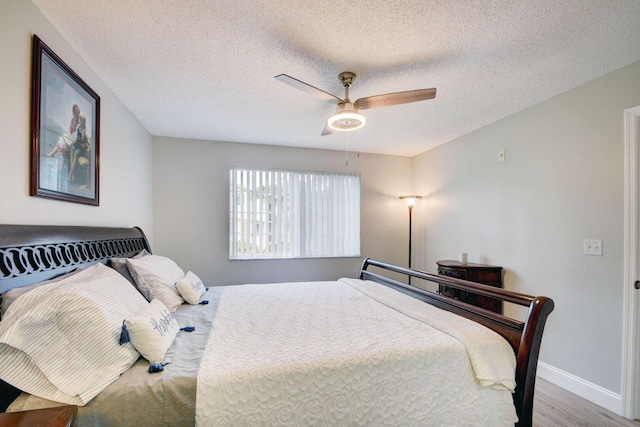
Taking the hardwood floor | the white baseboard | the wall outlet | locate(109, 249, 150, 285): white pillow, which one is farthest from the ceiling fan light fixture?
the white baseboard

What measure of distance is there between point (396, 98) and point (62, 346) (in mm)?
2249

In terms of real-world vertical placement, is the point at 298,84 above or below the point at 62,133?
above

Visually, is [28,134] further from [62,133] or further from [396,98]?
[396,98]

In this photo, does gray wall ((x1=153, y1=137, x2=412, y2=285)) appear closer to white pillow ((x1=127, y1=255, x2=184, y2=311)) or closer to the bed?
white pillow ((x1=127, y1=255, x2=184, y2=311))

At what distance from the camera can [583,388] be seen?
2.28m

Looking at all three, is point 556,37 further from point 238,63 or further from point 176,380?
point 176,380

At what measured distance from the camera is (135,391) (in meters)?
1.09

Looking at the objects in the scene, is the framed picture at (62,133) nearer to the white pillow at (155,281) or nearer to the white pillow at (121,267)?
the white pillow at (121,267)

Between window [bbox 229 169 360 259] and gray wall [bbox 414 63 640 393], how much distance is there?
65.3 inches

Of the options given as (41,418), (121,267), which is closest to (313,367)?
(41,418)

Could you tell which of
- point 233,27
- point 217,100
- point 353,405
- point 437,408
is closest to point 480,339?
point 437,408

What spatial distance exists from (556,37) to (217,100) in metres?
2.55

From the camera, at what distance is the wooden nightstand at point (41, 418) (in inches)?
34.7

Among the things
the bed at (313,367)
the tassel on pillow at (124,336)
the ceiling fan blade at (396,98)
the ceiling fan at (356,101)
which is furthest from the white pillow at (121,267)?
the ceiling fan blade at (396,98)
